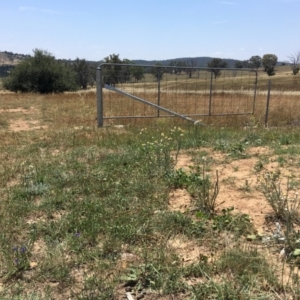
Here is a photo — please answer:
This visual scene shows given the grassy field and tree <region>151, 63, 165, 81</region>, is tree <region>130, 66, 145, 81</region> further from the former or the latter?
the grassy field

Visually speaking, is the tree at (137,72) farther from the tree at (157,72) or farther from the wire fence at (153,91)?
the tree at (157,72)

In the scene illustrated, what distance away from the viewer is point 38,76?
95.3 ft

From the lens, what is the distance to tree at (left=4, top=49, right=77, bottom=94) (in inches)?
1147

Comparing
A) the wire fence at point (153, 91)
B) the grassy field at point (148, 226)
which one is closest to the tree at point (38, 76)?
the wire fence at point (153, 91)

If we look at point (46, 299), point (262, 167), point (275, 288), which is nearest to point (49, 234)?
point (46, 299)

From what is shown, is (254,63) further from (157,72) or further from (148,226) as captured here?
(148,226)

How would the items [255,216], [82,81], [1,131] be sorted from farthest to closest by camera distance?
1. [82,81]
2. [1,131]
3. [255,216]

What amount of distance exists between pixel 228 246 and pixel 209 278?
0.49 meters

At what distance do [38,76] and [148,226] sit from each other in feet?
94.2

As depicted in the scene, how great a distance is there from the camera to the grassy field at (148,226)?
2217 millimetres

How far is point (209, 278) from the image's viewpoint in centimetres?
221

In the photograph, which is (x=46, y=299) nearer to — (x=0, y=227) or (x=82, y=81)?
(x=0, y=227)

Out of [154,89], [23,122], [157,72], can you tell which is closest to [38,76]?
[23,122]

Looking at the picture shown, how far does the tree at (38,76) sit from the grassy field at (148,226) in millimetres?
25370
